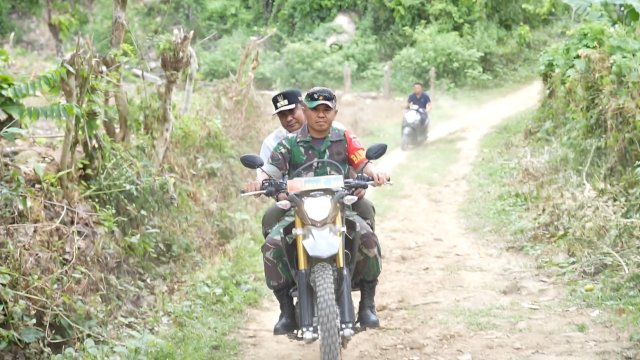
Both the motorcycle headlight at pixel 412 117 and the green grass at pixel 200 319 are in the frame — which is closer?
the green grass at pixel 200 319

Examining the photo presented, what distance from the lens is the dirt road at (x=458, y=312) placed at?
6.07 metres

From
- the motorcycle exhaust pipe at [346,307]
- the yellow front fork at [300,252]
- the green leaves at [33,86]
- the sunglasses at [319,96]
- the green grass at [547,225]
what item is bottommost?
the green grass at [547,225]

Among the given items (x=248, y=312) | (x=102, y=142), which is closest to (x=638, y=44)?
(x=248, y=312)

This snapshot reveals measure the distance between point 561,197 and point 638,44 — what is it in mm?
2230

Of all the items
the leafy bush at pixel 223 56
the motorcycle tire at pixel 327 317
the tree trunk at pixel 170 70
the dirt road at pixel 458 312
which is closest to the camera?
the motorcycle tire at pixel 327 317

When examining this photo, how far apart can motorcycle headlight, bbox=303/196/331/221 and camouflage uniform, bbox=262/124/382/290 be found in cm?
53

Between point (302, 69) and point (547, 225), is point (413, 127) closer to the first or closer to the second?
point (547, 225)

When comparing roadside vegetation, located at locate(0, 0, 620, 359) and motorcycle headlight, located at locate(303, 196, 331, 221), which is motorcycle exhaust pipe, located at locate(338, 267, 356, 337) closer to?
motorcycle headlight, located at locate(303, 196, 331, 221)

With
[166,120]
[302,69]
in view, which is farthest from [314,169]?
[302,69]

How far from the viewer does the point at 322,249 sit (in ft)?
16.5

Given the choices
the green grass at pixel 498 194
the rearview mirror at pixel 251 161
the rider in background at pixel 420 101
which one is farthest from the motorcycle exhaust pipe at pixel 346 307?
the rider in background at pixel 420 101

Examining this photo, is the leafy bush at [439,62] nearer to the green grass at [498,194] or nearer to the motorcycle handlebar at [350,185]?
the green grass at [498,194]

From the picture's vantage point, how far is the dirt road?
6070 mm

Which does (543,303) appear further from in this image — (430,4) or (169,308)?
(430,4)
